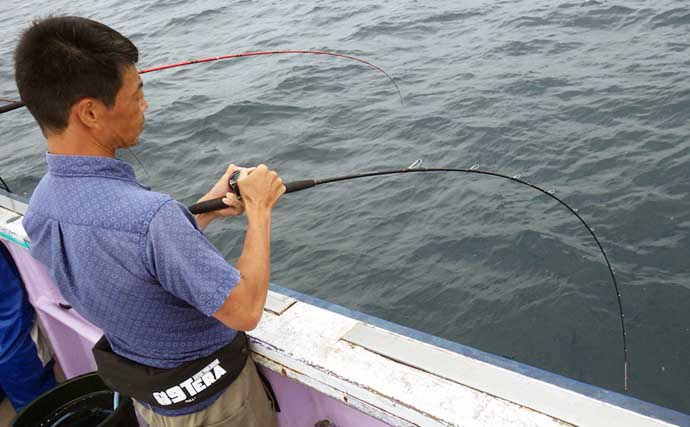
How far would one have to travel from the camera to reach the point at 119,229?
55.5 inches

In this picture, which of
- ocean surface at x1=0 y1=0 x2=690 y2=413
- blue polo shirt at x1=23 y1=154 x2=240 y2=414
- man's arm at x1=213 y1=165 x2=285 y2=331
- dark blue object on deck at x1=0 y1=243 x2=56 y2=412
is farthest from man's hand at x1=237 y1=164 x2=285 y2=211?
ocean surface at x1=0 y1=0 x2=690 y2=413

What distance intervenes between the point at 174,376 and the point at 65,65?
0.82m

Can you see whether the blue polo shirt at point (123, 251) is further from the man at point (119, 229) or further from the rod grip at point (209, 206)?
the rod grip at point (209, 206)

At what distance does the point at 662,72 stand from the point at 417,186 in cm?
295

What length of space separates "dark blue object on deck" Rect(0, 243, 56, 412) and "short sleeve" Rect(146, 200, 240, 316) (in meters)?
1.73

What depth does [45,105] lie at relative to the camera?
4.73 feet

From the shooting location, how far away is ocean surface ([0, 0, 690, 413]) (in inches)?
158

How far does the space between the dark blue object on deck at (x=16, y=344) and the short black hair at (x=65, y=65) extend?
167 centimetres

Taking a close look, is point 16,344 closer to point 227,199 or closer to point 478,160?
point 227,199

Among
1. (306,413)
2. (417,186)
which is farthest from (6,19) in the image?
(306,413)

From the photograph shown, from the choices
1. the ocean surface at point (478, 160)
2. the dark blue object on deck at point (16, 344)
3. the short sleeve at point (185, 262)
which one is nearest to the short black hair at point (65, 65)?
the short sleeve at point (185, 262)

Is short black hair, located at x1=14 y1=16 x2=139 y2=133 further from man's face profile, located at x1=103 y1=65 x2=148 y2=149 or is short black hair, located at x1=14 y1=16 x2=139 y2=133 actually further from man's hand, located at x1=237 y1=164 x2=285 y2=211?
man's hand, located at x1=237 y1=164 x2=285 y2=211

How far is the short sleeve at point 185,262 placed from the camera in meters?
1.40

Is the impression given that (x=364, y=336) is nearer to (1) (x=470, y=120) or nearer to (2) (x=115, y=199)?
(2) (x=115, y=199)
